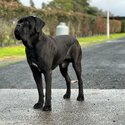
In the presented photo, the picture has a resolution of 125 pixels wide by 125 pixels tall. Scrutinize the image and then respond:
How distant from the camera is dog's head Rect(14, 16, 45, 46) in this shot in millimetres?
7715

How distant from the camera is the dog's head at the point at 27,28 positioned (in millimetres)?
7715

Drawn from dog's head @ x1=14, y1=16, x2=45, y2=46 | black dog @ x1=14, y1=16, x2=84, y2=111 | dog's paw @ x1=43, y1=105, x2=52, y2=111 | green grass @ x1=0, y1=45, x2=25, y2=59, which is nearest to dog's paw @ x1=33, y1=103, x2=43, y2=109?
black dog @ x1=14, y1=16, x2=84, y2=111

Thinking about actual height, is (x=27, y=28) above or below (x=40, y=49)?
above

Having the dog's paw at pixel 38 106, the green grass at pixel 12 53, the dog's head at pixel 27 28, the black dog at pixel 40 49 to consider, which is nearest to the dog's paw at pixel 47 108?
the black dog at pixel 40 49

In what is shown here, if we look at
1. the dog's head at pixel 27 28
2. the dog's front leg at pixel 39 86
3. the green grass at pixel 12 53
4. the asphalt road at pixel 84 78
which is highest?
the dog's head at pixel 27 28

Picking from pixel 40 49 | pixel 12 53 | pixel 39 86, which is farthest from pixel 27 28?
pixel 12 53

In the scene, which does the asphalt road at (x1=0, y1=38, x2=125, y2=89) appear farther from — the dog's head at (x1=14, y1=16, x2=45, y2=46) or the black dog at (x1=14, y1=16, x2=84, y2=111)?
the dog's head at (x1=14, y1=16, x2=45, y2=46)

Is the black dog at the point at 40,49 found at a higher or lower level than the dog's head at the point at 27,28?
lower

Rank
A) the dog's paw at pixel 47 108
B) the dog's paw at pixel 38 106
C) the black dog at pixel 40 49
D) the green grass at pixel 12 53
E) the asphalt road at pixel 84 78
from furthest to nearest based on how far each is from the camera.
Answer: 1. the green grass at pixel 12 53
2. the asphalt road at pixel 84 78
3. the dog's paw at pixel 38 106
4. the dog's paw at pixel 47 108
5. the black dog at pixel 40 49

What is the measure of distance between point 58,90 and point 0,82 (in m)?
2.43

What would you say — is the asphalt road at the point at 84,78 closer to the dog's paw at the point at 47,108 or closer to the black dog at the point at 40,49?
the black dog at the point at 40,49

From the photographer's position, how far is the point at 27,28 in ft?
25.6

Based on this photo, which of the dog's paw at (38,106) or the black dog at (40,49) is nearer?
the black dog at (40,49)

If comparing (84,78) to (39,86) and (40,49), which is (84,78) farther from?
(40,49)
